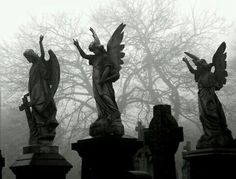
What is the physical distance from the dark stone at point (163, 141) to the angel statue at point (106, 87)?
1.11m

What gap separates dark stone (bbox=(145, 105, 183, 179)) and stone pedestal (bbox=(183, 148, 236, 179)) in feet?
4.46

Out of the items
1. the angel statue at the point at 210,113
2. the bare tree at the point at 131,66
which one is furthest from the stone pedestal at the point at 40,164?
the bare tree at the point at 131,66

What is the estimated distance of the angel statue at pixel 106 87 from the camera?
22.7 feet

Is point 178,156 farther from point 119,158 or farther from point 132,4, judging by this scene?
point 119,158

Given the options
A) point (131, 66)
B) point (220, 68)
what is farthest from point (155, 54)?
point (220, 68)

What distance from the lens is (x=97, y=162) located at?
6.95 meters

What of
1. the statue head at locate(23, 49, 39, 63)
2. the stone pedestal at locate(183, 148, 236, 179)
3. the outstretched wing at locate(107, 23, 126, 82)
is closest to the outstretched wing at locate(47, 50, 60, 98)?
the statue head at locate(23, 49, 39, 63)

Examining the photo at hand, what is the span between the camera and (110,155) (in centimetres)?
686

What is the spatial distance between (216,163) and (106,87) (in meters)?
3.23

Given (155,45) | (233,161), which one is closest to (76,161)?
(155,45)

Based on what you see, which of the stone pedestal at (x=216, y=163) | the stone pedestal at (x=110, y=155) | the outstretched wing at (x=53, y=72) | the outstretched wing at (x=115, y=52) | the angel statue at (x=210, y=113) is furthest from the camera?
the angel statue at (x=210, y=113)

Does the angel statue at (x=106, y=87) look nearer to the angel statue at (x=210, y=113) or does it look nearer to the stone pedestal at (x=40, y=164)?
the stone pedestal at (x=40, y=164)

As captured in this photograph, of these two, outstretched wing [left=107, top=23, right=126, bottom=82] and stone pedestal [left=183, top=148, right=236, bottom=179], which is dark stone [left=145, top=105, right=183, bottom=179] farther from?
stone pedestal [left=183, top=148, right=236, bottom=179]

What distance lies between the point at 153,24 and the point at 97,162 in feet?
62.8
